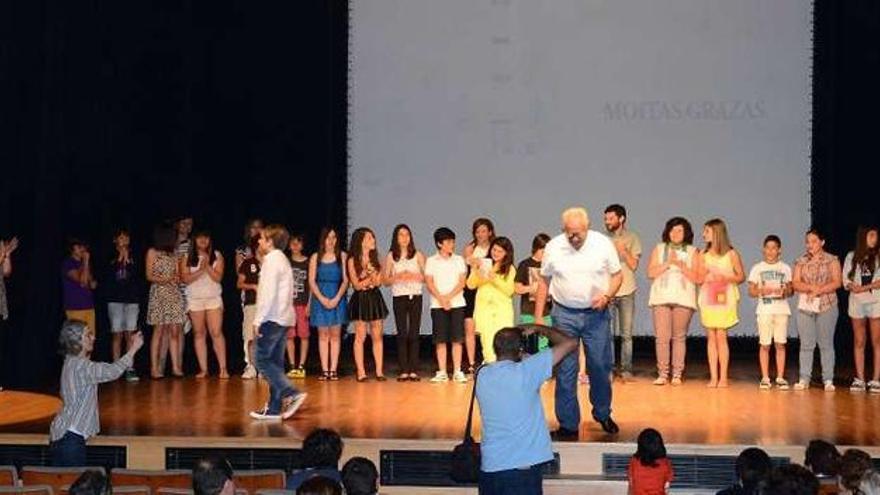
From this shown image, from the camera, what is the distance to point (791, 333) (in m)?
12.5

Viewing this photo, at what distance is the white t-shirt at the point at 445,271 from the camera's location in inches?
422

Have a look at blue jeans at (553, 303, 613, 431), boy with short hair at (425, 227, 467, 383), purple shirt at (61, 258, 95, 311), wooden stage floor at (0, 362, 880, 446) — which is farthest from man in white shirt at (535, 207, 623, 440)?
purple shirt at (61, 258, 95, 311)

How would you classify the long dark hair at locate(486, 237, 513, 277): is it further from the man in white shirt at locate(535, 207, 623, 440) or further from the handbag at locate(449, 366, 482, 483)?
the handbag at locate(449, 366, 482, 483)

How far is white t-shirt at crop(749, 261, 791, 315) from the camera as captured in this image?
1042 cm

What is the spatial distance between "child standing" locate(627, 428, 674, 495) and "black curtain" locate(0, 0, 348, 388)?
6.17 m

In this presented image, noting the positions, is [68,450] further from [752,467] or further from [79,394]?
[752,467]

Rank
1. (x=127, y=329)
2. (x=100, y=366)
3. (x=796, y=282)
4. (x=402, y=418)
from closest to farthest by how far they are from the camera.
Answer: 1. (x=100, y=366)
2. (x=402, y=418)
3. (x=796, y=282)
4. (x=127, y=329)

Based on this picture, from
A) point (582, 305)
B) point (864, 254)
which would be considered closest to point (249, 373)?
point (582, 305)

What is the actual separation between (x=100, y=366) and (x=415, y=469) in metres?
1.90

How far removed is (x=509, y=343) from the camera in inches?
234

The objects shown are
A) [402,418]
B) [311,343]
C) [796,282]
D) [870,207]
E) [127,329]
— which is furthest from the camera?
[311,343]

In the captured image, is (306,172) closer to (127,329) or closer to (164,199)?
(164,199)

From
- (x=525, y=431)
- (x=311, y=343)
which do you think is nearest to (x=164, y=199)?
(x=311, y=343)

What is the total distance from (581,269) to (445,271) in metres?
2.75
